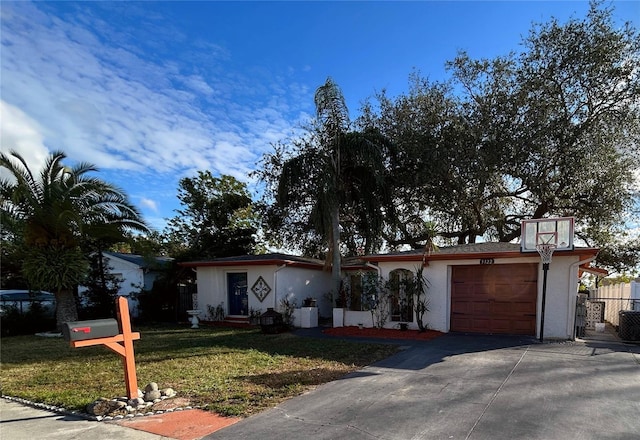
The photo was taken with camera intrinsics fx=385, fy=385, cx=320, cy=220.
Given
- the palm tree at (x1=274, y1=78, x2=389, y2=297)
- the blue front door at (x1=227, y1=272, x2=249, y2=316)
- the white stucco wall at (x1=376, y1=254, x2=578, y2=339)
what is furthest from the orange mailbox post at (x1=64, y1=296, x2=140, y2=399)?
the blue front door at (x1=227, y1=272, x2=249, y2=316)

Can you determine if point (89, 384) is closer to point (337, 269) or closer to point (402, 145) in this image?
point (337, 269)

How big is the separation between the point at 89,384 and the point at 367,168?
35.0 feet

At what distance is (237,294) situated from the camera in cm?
1491

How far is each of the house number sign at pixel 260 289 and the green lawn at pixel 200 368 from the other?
2.63m

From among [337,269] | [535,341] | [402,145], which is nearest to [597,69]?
[402,145]

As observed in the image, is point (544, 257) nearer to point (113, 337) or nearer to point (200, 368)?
point (200, 368)

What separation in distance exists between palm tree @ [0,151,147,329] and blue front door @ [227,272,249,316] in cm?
432

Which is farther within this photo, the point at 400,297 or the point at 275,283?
the point at 275,283

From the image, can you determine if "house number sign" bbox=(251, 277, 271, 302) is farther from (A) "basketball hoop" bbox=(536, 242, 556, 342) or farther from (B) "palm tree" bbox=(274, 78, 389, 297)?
(A) "basketball hoop" bbox=(536, 242, 556, 342)

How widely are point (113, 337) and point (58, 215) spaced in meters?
8.33

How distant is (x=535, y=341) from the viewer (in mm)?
9555

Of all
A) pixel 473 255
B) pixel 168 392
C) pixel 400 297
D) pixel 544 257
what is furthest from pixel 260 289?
pixel 544 257

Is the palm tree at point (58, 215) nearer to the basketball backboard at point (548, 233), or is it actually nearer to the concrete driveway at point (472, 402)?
the concrete driveway at point (472, 402)

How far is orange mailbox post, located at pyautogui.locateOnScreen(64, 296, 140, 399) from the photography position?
190 inches
